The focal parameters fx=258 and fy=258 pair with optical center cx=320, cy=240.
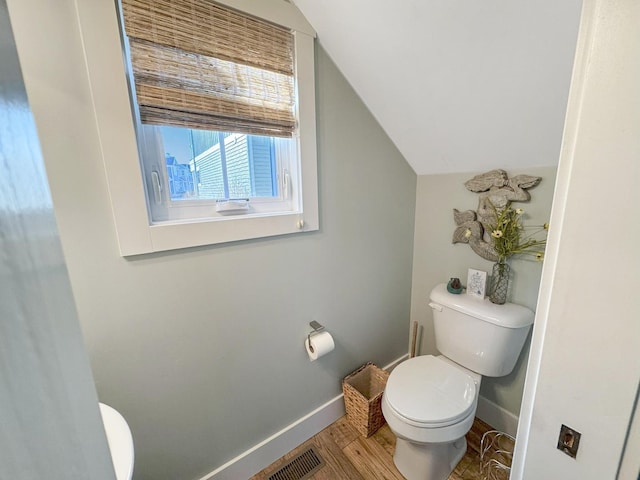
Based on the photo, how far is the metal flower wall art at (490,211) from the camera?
4.10ft

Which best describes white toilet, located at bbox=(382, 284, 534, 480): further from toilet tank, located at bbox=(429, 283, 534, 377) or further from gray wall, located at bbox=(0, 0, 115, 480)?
gray wall, located at bbox=(0, 0, 115, 480)

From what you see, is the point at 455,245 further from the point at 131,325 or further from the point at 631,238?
the point at 131,325

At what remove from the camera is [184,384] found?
106 cm

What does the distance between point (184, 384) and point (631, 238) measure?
1.36 meters

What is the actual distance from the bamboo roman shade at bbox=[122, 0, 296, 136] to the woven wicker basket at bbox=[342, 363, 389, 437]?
4.79 feet

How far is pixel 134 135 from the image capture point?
847mm

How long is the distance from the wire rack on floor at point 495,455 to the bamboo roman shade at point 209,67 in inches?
76.0

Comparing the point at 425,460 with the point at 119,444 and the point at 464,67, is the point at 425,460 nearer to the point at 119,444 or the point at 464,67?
the point at 119,444

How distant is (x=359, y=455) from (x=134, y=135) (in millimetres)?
1795

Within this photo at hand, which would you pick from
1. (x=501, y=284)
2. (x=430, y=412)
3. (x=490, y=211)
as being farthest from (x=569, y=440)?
(x=490, y=211)

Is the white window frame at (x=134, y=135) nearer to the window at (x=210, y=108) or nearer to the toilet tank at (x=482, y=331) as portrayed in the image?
the window at (x=210, y=108)

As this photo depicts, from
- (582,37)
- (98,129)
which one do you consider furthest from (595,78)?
(98,129)

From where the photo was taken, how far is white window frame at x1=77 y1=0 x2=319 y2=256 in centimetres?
77

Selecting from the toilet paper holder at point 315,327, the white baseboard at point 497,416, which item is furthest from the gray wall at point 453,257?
the toilet paper holder at point 315,327
